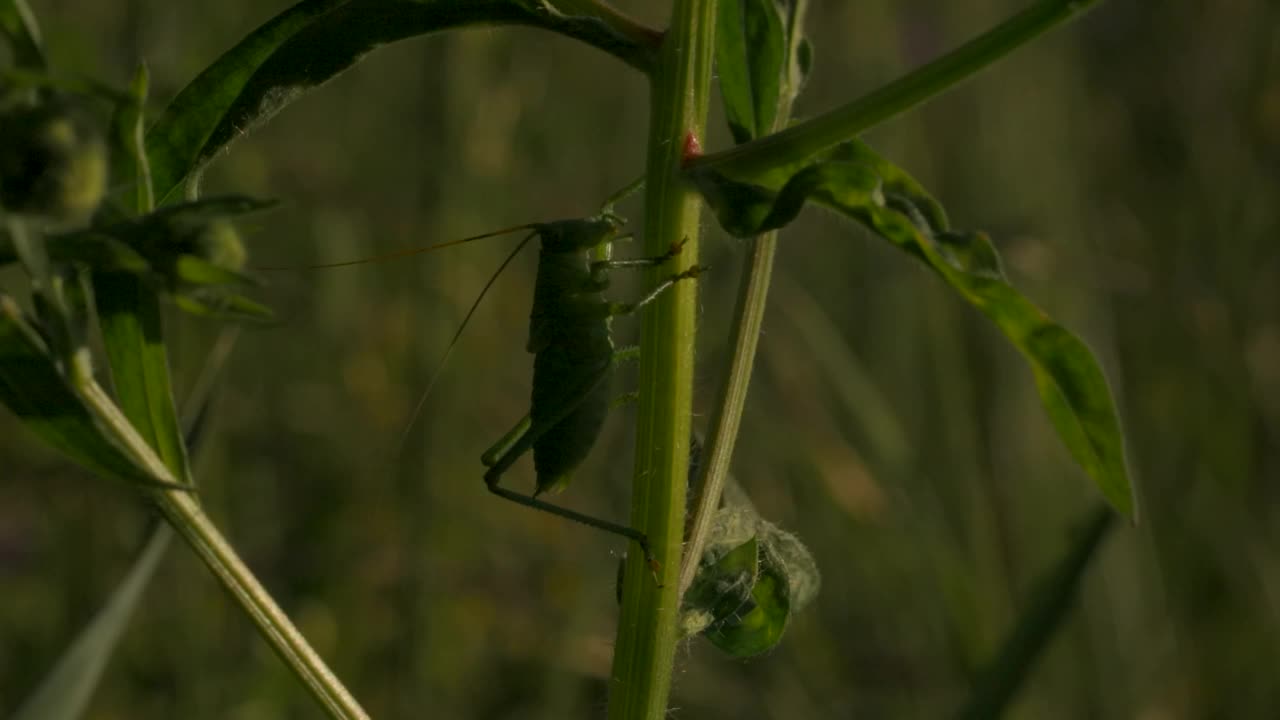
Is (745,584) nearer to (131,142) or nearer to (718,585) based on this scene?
(718,585)

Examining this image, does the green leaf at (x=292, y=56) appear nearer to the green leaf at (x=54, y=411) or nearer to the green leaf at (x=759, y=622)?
the green leaf at (x=54, y=411)

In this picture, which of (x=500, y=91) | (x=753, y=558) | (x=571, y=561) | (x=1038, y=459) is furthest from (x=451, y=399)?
(x=753, y=558)

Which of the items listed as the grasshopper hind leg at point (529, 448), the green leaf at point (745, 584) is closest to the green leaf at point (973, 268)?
the green leaf at point (745, 584)

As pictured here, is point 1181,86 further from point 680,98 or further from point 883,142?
point 680,98

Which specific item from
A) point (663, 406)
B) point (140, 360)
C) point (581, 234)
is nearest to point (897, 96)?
point (663, 406)

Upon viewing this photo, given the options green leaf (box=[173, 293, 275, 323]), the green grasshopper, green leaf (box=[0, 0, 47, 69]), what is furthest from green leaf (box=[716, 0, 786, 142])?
green leaf (box=[0, 0, 47, 69])
